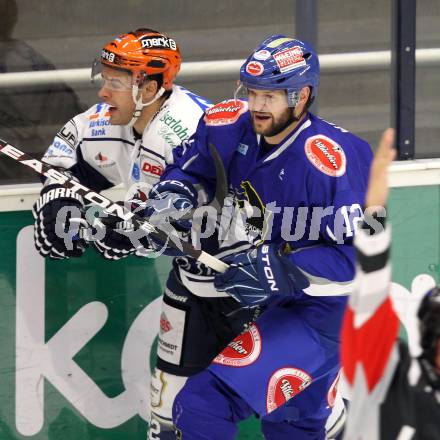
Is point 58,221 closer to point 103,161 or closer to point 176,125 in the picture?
point 103,161

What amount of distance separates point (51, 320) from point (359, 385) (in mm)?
1978

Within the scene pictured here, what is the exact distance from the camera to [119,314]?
425 centimetres

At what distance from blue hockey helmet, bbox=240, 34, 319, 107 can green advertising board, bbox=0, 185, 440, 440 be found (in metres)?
0.87

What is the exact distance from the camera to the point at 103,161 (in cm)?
409

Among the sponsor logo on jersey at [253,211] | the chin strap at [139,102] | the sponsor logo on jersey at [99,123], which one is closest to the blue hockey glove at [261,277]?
the sponsor logo on jersey at [253,211]

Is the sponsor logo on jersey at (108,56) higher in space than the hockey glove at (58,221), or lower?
higher

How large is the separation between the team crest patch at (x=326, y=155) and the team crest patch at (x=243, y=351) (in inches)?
20.4

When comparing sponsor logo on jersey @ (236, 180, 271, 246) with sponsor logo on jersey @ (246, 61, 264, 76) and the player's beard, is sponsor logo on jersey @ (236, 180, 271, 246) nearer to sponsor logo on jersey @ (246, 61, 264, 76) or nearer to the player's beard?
the player's beard

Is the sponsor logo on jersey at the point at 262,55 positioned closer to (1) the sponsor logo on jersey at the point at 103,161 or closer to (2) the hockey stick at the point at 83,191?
(2) the hockey stick at the point at 83,191

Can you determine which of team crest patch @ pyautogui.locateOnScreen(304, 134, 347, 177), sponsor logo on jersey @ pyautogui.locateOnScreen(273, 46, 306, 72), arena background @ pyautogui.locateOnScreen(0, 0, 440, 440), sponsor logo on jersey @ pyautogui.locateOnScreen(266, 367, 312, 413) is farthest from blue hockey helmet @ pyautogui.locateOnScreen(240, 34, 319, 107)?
sponsor logo on jersey @ pyautogui.locateOnScreen(266, 367, 312, 413)

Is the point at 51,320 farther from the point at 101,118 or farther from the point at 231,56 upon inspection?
the point at 231,56

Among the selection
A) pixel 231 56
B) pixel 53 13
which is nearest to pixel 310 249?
pixel 231 56

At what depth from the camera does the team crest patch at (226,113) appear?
3721 mm

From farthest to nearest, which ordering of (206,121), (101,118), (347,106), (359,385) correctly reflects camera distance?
(347,106) < (101,118) < (206,121) < (359,385)
